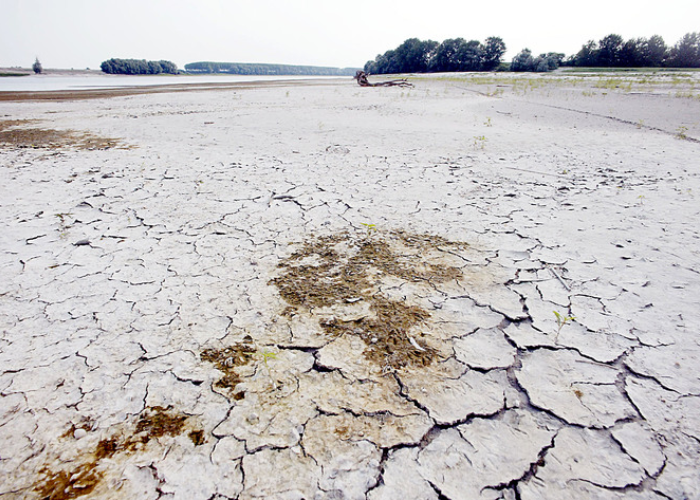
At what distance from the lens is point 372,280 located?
2.27m

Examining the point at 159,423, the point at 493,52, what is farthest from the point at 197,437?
the point at 493,52

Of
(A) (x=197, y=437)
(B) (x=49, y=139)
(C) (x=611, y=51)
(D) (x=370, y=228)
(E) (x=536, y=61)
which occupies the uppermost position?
(C) (x=611, y=51)

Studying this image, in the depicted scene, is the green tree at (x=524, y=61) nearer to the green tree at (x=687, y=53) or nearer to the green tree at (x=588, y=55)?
the green tree at (x=588, y=55)

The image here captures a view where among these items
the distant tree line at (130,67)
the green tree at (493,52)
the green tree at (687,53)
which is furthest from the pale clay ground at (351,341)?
the distant tree line at (130,67)

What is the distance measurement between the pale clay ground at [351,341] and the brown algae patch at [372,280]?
8cm

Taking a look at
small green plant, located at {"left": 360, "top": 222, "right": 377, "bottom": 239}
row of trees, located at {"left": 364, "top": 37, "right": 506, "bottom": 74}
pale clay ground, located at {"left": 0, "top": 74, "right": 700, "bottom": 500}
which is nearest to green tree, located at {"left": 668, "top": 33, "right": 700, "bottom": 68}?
row of trees, located at {"left": 364, "top": 37, "right": 506, "bottom": 74}

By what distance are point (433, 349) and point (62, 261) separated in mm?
2650

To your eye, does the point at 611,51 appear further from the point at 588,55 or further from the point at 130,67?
the point at 130,67

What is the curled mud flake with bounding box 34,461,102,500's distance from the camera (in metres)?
1.11

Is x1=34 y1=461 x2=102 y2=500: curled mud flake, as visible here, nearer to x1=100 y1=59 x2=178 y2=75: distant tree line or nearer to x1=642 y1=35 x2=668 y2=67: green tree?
x1=642 y1=35 x2=668 y2=67: green tree

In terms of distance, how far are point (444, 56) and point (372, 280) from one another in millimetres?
53872

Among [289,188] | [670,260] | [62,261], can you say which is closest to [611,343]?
[670,260]

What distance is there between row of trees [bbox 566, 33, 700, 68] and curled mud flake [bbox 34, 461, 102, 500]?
43.4 metres

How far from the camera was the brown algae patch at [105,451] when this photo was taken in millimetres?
1125
